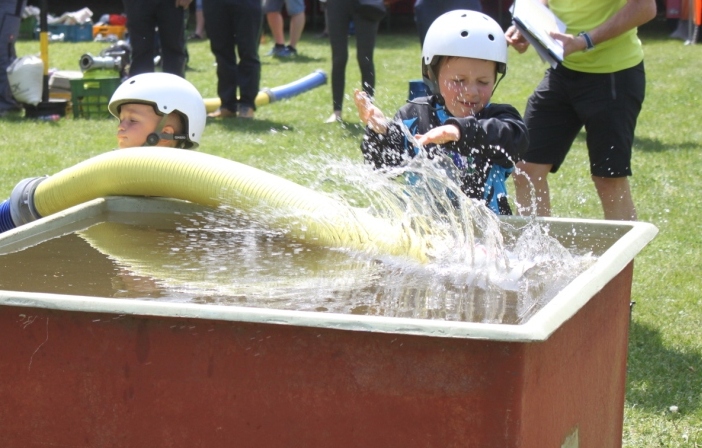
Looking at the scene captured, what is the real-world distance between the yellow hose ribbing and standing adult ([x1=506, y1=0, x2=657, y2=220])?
168 cm

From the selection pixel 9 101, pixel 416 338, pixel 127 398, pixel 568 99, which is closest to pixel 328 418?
pixel 416 338

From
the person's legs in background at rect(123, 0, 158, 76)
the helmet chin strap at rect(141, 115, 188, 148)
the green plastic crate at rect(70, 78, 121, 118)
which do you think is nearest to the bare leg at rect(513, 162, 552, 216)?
the helmet chin strap at rect(141, 115, 188, 148)

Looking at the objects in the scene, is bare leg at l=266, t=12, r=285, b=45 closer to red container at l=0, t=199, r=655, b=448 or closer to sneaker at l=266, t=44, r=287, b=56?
sneaker at l=266, t=44, r=287, b=56

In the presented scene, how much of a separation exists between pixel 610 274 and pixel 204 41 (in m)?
15.8

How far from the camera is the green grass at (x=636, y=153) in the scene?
423cm

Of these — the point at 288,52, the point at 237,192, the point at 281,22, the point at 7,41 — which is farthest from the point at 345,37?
the point at 281,22

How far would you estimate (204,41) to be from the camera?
1775 centimetres

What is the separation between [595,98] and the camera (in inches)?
196

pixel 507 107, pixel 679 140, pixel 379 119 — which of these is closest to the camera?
pixel 379 119

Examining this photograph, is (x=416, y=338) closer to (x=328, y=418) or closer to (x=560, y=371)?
(x=328, y=418)

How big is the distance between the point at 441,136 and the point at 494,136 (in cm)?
34

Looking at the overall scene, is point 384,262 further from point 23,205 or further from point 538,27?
point 538,27

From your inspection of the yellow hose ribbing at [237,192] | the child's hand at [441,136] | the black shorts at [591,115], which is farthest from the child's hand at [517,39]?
the yellow hose ribbing at [237,192]

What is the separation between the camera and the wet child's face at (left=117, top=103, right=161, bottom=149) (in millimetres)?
4602
